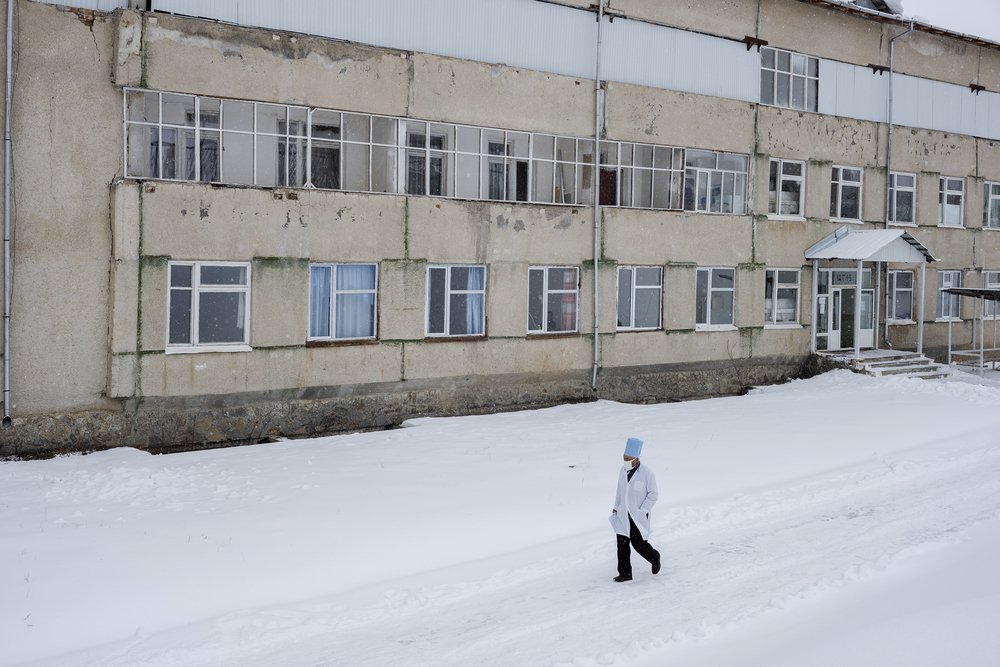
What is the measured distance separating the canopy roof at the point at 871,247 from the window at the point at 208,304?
15243 millimetres

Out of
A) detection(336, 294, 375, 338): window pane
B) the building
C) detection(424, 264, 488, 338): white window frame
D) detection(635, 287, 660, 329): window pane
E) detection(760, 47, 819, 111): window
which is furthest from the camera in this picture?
detection(760, 47, 819, 111): window

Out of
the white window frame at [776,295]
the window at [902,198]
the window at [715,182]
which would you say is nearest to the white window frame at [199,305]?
the window at [715,182]

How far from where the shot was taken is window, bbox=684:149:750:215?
2147 cm

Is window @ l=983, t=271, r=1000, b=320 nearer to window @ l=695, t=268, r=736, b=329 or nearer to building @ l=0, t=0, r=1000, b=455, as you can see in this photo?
building @ l=0, t=0, r=1000, b=455

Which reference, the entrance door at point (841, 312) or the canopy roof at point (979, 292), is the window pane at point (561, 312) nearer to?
the entrance door at point (841, 312)

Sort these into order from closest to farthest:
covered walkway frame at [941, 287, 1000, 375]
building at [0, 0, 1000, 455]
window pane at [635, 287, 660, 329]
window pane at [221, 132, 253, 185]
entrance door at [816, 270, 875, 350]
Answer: building at [0, 0, 1000, 455]
window pane at [221, 132, 253, 185]
window pane at [635, 287, 660, 329]
entrance door at [816, 270, 875, 350]
covered walkway frame at [941, 287, 1000, 375]

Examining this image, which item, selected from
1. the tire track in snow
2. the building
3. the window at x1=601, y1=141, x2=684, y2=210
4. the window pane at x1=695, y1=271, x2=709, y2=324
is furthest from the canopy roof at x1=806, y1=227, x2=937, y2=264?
the tire track in snow

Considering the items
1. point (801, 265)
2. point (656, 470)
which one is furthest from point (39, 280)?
point (801, 265)

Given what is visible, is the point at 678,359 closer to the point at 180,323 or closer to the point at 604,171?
the point at 604,171

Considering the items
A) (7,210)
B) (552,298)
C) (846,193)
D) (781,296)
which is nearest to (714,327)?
(781,296)

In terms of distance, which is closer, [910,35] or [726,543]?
[726,543]

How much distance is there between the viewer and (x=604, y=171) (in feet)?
65.4

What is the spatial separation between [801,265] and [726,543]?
1536 centimetres

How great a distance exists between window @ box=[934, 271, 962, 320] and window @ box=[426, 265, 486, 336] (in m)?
16.6
